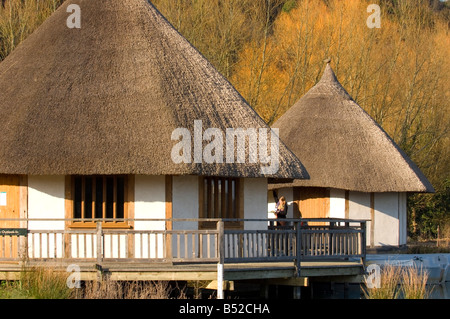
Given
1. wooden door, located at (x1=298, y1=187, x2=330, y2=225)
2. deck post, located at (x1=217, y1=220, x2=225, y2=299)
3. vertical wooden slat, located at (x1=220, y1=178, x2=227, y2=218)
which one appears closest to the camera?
deck post, located at (x1=217, y1=220, x2=225, y2=299)

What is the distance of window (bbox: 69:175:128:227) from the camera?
72.0ft

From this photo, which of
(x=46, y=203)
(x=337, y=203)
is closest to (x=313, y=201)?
(x=337, y=203)

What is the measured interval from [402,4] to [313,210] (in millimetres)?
19972

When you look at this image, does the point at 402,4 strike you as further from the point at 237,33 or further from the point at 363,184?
the point at 363,184

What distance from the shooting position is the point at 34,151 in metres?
21.3

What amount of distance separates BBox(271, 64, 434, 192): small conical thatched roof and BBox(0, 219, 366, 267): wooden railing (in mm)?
9034

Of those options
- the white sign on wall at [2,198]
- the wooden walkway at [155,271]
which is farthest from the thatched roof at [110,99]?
the wooden walkway at [155,271]

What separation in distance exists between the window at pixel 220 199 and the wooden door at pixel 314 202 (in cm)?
1082

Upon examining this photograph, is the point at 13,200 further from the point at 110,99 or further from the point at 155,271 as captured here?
the point at 155,271

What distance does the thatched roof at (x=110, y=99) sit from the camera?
2111 centimetres

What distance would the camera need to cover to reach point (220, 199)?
75.7 ft

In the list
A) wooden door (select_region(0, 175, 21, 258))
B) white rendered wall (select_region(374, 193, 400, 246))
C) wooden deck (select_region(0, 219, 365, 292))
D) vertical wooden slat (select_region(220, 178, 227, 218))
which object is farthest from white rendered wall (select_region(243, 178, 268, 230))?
white rendered wall (select_region(374, 193, 400, 246))

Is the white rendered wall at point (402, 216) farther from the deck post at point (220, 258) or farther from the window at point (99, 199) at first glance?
the deck post at point (220, 258)

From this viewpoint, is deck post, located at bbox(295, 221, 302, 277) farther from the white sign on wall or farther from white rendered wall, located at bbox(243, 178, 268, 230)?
the white sign on wall
